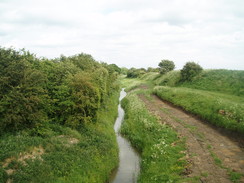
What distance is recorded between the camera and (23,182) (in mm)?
8734

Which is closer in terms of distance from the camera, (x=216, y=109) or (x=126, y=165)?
(x=126, y=165)

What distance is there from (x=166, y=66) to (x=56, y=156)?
5550 cm

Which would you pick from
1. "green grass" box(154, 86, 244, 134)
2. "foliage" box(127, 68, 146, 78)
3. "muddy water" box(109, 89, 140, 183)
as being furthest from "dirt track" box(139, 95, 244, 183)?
"foliage" box(127, 68, 146, 78)

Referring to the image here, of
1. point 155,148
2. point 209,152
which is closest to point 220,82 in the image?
point 209,152

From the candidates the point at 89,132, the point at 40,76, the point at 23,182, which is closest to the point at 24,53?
the point at 40,76

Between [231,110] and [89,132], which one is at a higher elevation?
[231,110]

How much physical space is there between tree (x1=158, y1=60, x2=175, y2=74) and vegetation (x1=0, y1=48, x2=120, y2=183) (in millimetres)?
47497

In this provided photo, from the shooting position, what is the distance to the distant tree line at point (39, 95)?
39.1ft

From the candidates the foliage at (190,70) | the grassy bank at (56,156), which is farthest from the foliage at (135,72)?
the grassy bank at (56,156)

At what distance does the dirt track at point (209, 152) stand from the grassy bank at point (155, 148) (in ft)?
2.42

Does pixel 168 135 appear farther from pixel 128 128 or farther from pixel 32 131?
pixel 32 131

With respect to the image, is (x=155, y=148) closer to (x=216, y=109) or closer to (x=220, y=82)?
(x=216, y=109)

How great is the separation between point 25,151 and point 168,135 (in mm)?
11089

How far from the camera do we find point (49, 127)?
13906 millimetres
